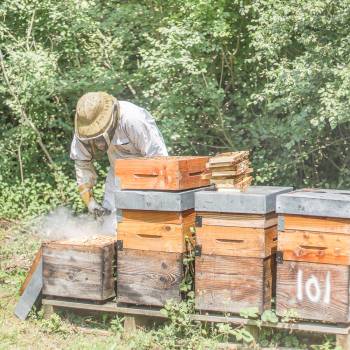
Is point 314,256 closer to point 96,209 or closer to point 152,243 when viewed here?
point 152,243

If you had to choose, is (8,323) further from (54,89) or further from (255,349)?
(54,89)

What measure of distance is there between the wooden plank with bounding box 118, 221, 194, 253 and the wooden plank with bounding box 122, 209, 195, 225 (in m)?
0.02

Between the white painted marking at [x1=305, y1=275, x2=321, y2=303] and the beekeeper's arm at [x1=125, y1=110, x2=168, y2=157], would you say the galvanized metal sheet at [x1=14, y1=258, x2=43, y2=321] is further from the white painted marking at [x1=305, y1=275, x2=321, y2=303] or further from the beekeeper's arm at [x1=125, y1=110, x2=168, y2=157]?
the white painted marking at [x1=305, y1=275, x2=321, y2=303]

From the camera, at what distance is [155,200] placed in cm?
454

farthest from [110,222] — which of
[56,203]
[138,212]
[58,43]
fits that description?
[58,43]

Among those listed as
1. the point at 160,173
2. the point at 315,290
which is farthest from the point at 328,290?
the point at 160,173

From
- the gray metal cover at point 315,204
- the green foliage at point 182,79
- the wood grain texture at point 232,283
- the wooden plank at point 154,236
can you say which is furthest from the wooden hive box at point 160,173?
the green foliage at point 182,79

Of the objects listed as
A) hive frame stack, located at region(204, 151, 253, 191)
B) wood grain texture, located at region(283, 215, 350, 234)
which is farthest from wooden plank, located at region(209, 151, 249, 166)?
wood grain texture, located at region(283, 215, 350, 234)

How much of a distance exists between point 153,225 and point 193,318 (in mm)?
622

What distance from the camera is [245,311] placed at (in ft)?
14.2

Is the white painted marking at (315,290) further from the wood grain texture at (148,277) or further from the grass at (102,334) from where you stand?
the wood grain texture at (148,277)

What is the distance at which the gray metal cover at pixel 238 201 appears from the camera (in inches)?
168

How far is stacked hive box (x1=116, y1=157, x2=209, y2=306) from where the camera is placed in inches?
178

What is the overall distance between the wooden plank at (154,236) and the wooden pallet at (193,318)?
0.41 meters
